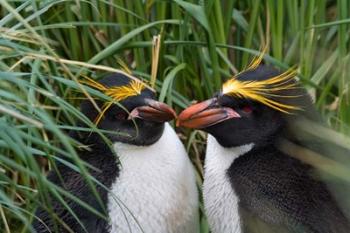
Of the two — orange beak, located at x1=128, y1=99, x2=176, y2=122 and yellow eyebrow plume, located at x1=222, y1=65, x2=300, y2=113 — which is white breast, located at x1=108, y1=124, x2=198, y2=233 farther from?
yellow eyebrow plume, located at x1=222, y1=65, x2=300, y2=113

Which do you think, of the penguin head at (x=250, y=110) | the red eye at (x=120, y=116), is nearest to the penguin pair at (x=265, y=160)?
the penguin head at (x=250, y=110)

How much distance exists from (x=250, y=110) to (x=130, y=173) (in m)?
0.53

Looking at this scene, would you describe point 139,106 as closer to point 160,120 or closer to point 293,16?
point 160,120

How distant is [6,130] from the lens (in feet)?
9.62

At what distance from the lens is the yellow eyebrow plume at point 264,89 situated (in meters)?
3.66

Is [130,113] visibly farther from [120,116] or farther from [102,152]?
[102,152]

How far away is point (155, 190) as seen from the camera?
12.8ft

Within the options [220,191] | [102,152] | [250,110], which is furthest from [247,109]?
[102,152]

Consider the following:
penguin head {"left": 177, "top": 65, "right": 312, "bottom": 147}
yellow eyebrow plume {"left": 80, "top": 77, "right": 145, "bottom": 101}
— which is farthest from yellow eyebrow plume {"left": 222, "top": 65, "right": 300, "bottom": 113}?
yellow eyebrow plume {"left": 80, "top": 77, "right": 145, "bottom": 101}

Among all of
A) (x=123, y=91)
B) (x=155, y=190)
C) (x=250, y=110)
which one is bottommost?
(x=155, y=190)

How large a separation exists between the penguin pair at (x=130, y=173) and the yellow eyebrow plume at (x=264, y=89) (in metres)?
0.26

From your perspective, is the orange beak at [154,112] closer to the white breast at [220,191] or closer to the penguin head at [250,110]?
the penguin head at [250,110]

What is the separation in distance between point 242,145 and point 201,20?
1.96 ft

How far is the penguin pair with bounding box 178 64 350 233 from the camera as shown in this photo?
356 cm
